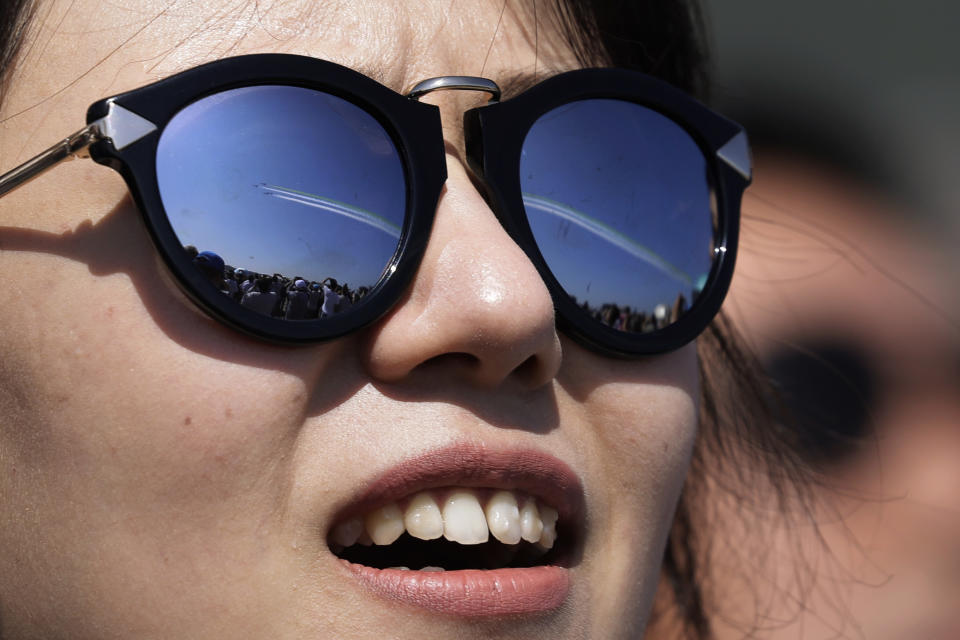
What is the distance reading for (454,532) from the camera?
1.29 metres

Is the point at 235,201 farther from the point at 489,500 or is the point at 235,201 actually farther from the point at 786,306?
the point at 786,306

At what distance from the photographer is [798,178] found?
447 cm

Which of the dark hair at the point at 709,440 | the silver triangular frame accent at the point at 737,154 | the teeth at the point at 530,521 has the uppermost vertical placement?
the silver triangular frame accent at the point at 737,154

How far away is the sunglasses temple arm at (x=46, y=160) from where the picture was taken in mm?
1168

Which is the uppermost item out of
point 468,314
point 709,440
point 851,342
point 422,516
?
point 468,314

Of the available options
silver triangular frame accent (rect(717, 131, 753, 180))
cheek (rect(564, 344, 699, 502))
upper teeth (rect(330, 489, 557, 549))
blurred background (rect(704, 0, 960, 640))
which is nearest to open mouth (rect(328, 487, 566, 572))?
upper teeth (rect(330, 489, 557, 549))

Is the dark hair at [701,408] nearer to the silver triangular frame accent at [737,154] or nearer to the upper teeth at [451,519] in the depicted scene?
the silver triangular frame accent at [737,154]

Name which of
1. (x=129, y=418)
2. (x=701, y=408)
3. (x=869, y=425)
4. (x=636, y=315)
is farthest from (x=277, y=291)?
(x=869, y=425)

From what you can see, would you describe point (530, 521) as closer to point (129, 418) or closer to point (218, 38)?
point (129, 418)

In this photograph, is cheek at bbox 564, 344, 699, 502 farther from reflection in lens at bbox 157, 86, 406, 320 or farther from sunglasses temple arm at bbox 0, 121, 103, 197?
sunglasses temple arm at bbox 0, 121, 103, 197

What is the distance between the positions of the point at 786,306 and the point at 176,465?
299cm

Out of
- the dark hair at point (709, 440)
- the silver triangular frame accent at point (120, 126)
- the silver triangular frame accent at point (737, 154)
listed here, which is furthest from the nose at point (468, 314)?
the dark hair at point (709, 440)

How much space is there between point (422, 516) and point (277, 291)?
1.10 ft

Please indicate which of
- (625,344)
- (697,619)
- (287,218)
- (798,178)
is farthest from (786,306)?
(287,218)
